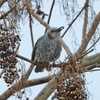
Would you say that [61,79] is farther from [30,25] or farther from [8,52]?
[30,25]

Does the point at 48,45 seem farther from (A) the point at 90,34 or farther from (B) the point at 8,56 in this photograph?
(B) the point at 8,56

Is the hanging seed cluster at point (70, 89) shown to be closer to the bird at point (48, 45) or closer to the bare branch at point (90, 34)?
the bare branch at point (90, 34)

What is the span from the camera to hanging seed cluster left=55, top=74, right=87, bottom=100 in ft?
3.40

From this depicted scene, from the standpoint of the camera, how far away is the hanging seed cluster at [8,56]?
1.11 m

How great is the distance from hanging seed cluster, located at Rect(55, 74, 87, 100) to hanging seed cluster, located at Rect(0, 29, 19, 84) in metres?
0.16

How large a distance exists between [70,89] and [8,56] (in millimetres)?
238

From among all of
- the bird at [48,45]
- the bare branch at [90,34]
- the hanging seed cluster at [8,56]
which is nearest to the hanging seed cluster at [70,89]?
the hanging seed cluster at [8,56]

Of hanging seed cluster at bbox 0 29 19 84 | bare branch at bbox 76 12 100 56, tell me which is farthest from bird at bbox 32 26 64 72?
hanging seed cluster at bbox 0 29 19 84

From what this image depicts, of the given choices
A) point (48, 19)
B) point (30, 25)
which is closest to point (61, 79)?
point (30, 25)

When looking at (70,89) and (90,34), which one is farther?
(90,34)

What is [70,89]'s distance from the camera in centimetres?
105

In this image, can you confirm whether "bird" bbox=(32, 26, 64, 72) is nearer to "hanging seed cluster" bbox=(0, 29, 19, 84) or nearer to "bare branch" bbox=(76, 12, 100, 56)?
"bare branch" bbox=(76, 12, 100, 56)

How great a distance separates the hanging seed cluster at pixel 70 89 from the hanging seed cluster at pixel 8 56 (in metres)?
0.16

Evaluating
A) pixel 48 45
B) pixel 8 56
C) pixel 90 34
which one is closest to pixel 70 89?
pixel 8 56
